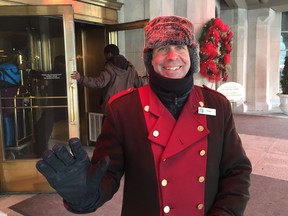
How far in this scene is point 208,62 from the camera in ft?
17.0

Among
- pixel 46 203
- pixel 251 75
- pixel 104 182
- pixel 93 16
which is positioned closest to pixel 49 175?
pixel 104 182

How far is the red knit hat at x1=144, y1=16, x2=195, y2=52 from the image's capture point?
1.25 meters

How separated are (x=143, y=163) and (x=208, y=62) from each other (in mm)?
4229

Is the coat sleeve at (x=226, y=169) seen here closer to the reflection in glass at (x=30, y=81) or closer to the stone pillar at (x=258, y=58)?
the reflection in glass at (x=30, y=81)

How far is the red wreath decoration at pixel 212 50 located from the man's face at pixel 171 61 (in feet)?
13.1

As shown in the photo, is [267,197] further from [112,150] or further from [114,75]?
[112,150]

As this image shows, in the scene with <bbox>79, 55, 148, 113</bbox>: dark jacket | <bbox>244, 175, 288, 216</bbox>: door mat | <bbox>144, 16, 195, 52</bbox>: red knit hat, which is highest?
<bbox>144, 16, 195, 52</bbox>: red knit hat

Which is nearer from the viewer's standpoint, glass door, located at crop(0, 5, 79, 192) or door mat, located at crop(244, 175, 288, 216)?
door mat, located at crop(244, 175, 288, 216)

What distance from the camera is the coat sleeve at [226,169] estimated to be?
1.26m

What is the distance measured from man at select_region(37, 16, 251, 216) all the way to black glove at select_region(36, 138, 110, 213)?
0.09m

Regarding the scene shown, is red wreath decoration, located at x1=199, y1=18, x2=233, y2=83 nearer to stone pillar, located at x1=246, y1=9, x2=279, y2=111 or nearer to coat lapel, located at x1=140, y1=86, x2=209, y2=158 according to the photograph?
coat lapel, located at x1=140, y1=86, x2=209, y2=158

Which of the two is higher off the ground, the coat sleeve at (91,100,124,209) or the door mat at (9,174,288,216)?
the coat sleeve at (91,100,124,209)

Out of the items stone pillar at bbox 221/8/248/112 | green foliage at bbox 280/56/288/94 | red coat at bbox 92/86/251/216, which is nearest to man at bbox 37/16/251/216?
red coat at bbox 92/86/251/216

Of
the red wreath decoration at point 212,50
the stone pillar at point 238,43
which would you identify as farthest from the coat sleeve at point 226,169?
the stone pillar at point 238,43
